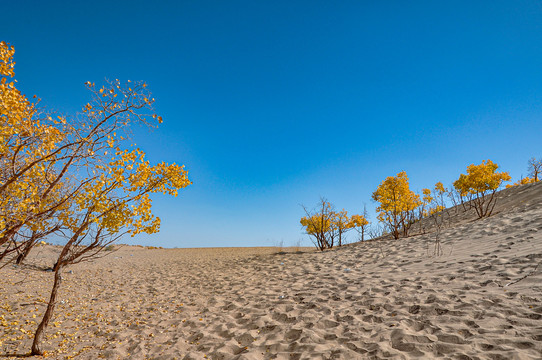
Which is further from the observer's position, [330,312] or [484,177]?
[484,177]

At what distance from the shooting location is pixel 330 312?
15.7 ft

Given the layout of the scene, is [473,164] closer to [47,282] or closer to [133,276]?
[133,276]

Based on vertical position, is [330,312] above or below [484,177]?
below

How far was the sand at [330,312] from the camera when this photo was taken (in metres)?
3.41

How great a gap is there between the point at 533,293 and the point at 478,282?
3.15ft

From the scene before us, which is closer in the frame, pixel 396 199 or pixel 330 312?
pixel 330 312

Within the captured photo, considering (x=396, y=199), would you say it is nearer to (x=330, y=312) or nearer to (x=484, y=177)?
(x=484, y=177)

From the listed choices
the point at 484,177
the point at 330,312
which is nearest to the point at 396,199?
the point at 484,177

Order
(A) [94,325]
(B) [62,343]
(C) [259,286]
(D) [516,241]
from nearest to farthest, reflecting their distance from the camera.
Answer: (B) [62,343]
(A) [94,325]
(D) [516,241]
(C) [259,286]

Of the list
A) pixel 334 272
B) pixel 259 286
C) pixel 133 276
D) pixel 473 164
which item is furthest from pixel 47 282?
pixel 473 164

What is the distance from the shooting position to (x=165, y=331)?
17.0ft

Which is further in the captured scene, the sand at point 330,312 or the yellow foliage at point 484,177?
the yellow foliage at point 484,177

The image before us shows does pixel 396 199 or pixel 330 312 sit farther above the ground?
pixel 396 199

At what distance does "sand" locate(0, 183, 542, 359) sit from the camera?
3.41m
